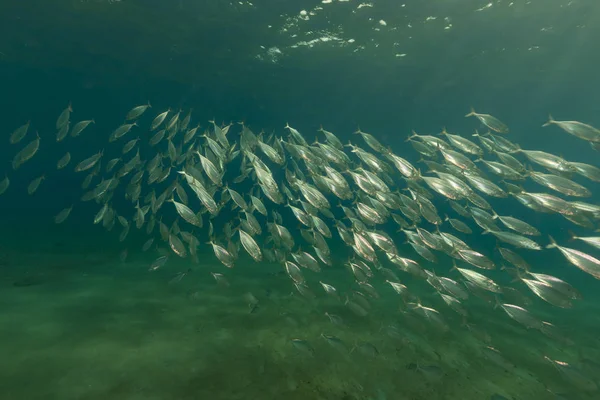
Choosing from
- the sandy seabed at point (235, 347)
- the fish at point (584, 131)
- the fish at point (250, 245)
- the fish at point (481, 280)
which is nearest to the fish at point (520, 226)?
the fish at point (481, 280)

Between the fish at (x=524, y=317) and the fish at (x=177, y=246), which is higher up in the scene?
the fish at (x=524, y=317)

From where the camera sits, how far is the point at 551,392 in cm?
621

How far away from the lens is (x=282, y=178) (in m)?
21.9

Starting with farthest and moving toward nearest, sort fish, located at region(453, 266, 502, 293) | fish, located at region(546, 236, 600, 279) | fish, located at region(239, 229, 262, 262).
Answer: fish, located at region(239, 229, 262, 262), fish, located at region(453, 266, 502, 293), fish, located at region(546, 236, 600, 279)

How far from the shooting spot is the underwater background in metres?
5.70

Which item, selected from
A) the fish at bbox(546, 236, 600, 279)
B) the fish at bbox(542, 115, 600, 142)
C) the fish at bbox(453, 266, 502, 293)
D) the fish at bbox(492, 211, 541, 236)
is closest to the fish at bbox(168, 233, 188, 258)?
the fish at bbox(453, 266, 502, 293)

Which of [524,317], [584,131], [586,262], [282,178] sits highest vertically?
[584,131]

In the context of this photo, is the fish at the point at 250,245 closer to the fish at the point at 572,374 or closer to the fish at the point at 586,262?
the fish at the point at 586,262

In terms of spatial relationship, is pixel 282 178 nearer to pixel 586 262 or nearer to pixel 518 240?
pixel 518 240

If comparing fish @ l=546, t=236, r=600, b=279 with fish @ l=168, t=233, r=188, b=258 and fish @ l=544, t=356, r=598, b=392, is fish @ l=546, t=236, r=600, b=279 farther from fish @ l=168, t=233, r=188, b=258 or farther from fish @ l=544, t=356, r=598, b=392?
fish @ l=168, t=233, r=188, b=258

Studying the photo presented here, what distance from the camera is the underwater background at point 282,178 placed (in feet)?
18.7

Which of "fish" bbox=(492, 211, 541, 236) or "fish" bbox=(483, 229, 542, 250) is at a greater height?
"fish" bbox=(492, 211, 541, 236)

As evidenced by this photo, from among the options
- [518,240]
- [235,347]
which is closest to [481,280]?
[518,240]

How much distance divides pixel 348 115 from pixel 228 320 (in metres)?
29.8
